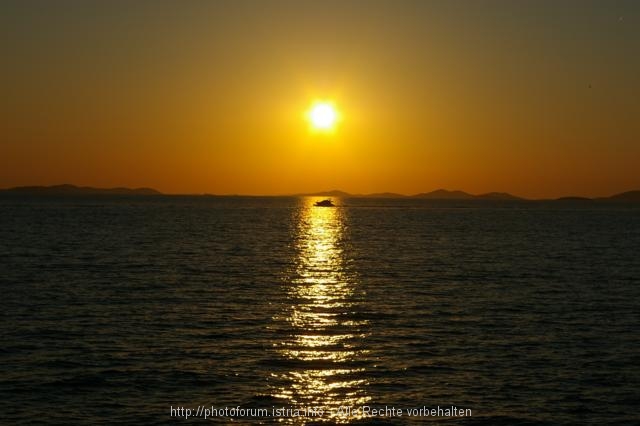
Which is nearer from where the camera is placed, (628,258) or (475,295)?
(475,295)

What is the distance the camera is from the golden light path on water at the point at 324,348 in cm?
2902

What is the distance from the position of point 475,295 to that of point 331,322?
53.8 feet

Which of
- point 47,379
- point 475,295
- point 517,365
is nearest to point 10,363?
point 47,379

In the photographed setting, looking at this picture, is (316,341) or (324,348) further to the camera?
(316,341)

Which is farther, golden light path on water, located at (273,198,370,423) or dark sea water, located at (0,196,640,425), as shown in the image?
golden light path on water, located at (273,198,370,423)

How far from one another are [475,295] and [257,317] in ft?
63.2

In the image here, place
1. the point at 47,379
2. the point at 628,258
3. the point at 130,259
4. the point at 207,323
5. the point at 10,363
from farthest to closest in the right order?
the point at 628,258 < the point at 130,259 < the point at 207,323 < the point at 10,363 < the point at 47,379

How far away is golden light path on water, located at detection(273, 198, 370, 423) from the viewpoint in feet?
95.2

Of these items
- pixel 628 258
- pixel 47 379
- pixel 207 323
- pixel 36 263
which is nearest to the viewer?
pixel 47 379

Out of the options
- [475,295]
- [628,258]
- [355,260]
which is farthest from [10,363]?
[628,258]

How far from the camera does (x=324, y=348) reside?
37.6 m

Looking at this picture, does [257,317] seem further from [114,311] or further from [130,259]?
[130,259]

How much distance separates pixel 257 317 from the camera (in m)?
46.2

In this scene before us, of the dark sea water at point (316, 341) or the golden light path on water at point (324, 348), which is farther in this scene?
the golden light path on water at point (324, 348)
